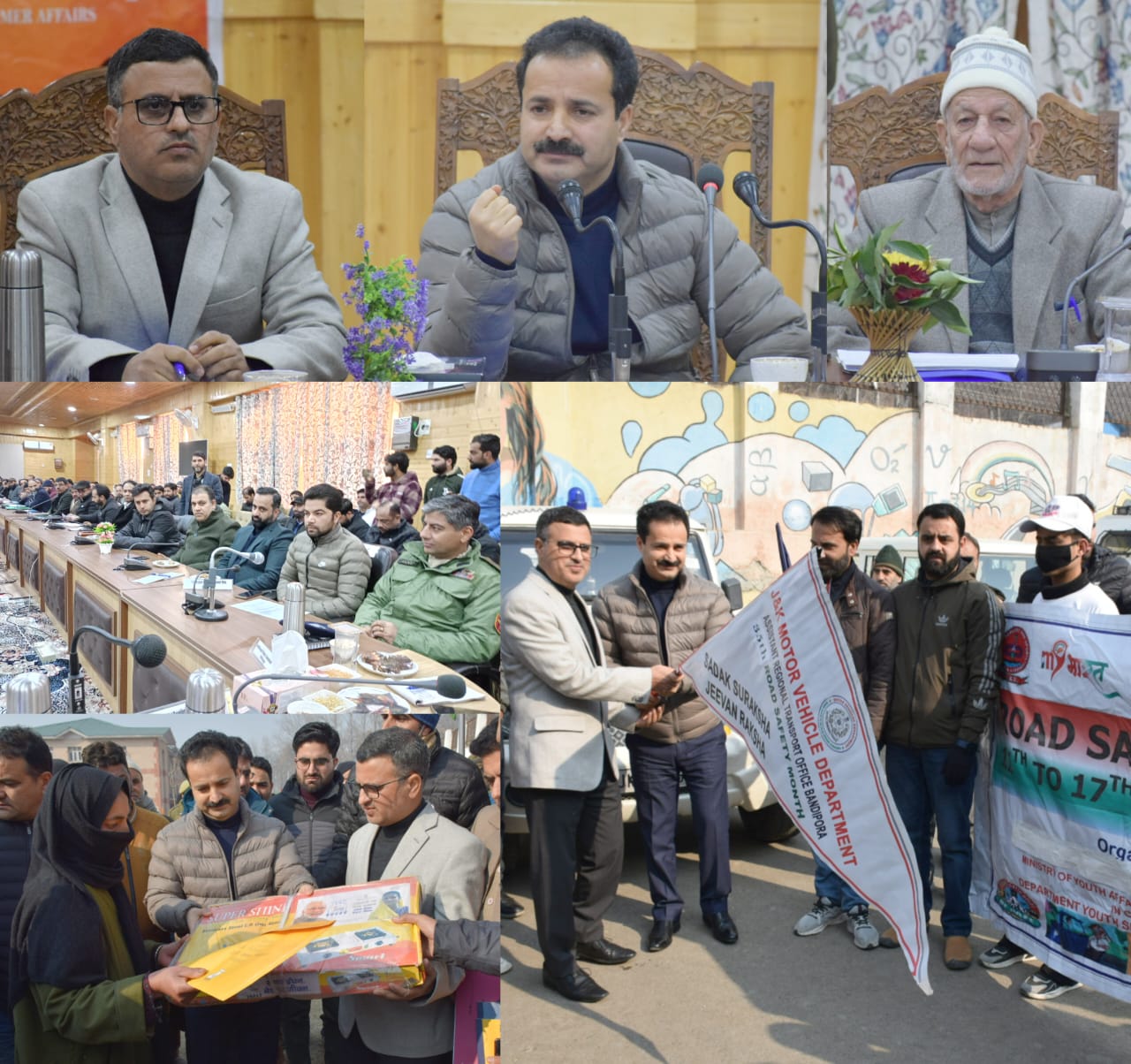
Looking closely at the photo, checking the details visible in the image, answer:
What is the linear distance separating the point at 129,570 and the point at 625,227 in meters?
1.70

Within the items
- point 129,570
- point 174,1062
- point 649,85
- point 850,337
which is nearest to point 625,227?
point 649,85

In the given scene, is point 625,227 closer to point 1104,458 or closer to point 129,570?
point 1104,458

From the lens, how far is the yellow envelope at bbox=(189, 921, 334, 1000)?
2.29 metres

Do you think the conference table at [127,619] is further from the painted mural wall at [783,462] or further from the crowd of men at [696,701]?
the painted mural wall at [783,462]

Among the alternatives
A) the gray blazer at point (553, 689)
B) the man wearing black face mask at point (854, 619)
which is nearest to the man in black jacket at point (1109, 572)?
the man wearing black face mask at point (854, 619)

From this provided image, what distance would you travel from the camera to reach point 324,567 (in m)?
2.59

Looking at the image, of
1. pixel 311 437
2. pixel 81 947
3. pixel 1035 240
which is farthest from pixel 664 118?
pixel 81 947

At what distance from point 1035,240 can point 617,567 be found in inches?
80.4

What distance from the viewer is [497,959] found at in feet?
8.13

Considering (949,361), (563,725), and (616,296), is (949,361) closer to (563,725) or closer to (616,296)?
(616,296)

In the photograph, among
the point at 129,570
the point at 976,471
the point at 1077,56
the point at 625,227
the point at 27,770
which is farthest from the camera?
the point at 1077,56

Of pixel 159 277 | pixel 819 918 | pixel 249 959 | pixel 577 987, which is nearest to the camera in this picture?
pixel 249 959

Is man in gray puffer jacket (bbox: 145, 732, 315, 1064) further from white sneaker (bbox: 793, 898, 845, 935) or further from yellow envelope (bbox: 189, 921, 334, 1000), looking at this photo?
white sneaker (bbox: 793, 898, 845, 935)

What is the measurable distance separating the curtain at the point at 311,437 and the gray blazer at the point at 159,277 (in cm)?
88
